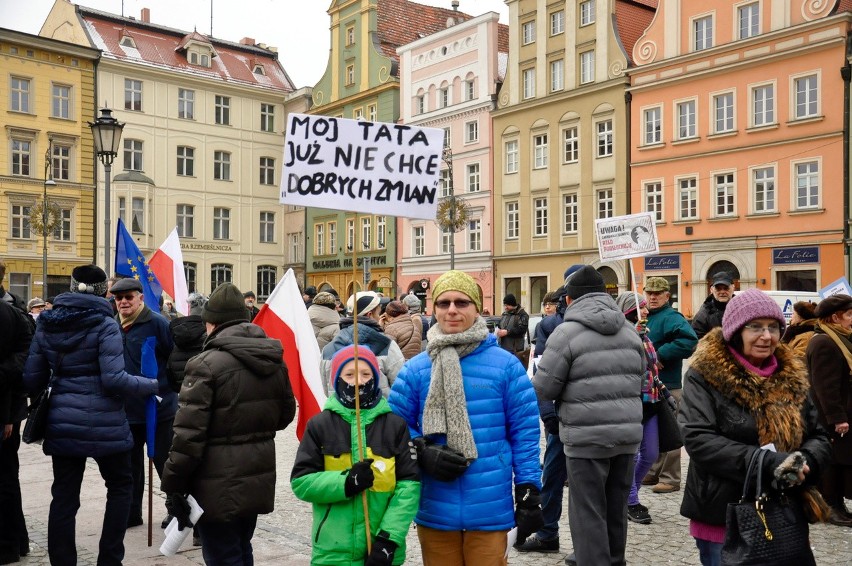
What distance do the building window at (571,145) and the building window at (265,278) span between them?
847 inches

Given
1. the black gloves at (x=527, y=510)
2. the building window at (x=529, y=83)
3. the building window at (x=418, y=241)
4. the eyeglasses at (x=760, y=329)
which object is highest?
the building window at (x=529, y=83)

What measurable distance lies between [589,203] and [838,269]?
398 inches

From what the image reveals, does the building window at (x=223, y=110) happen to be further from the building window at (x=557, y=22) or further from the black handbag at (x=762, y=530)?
the black handbag at (x=762, y=530)

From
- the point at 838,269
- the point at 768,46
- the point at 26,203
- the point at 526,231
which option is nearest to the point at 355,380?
the point at 838,269

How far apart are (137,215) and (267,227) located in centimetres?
828

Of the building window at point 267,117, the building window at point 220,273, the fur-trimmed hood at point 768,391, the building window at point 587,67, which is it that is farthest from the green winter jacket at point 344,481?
the building window at point 267,117

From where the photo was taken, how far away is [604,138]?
34.1m

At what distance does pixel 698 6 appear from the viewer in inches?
1219

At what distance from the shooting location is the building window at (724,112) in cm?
2997

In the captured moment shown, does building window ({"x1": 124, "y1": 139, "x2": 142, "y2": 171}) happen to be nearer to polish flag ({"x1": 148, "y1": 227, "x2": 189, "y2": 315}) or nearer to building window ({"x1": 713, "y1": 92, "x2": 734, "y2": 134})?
building window ({"x1": 713, "y1": 92, "x2": 734, "y2": 134})

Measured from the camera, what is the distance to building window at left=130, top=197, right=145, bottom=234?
4456 centimetres

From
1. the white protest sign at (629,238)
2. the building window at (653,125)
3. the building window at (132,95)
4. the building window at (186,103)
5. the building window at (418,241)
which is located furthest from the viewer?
the building window at (186,103)

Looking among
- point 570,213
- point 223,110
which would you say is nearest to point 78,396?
point 570,213

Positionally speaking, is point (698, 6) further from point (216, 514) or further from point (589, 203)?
point (216, 514)
